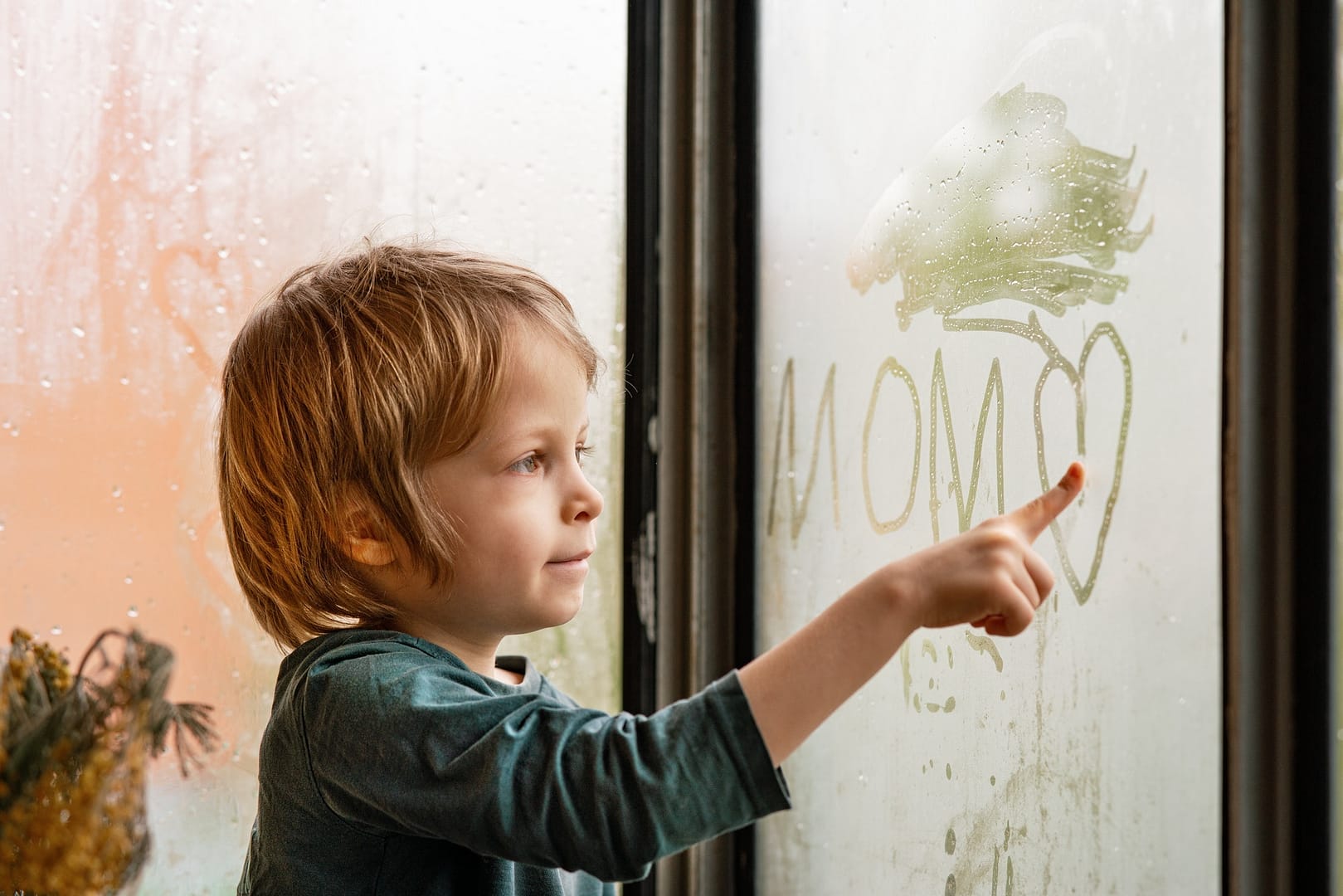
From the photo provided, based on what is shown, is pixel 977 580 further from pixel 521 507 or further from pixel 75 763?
pixel 75 763

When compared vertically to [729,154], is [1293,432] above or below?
below

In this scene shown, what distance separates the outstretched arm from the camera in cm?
57

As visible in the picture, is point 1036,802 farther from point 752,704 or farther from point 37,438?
point 37,438

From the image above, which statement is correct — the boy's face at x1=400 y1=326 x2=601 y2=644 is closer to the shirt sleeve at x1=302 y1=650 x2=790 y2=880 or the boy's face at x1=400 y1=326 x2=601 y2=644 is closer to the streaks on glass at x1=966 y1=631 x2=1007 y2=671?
the shirt sleeve at x1=302 y1=650 x2=790 y2=880

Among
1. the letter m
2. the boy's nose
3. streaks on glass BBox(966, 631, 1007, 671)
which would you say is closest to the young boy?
the boy's nose

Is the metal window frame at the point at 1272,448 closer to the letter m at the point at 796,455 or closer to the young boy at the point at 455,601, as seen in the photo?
the young boy at the point at 455,601

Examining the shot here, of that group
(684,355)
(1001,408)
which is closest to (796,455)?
(684,355)

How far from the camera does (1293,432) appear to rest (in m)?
0.62

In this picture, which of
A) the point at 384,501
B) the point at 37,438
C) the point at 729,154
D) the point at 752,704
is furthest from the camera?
the point at 729,154

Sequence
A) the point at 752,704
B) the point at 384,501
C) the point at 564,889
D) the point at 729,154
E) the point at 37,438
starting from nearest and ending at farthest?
the point at 752,704, the point at 384,501, the point at 564,889, the point at 37,438, the point at 729,154

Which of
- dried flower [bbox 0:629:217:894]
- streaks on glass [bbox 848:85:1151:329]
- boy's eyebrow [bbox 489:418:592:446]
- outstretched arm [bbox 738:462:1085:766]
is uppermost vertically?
streaks on glass [bbox 848:85:1151:329]

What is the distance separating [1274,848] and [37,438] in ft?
3.27

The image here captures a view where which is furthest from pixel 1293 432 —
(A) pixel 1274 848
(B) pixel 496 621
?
(B) pixel 496 621

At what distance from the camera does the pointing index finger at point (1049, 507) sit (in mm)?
608
